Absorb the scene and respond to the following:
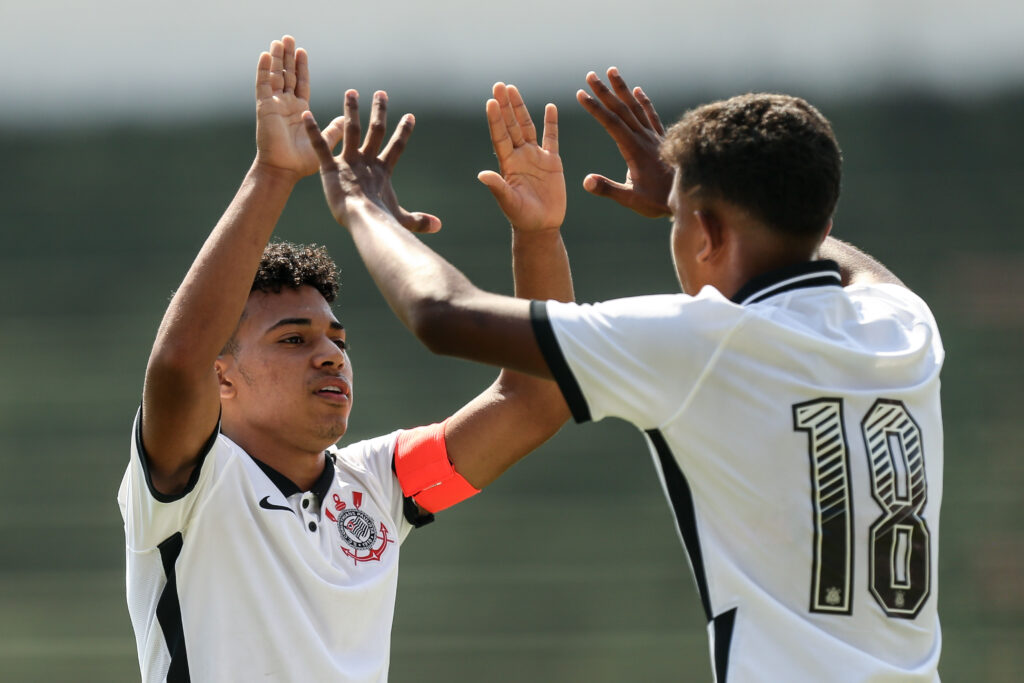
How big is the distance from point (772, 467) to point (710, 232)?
1.54 feet

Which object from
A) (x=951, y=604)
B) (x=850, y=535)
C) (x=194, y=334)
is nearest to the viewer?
(x=850, y=535)

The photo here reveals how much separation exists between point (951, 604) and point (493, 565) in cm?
266

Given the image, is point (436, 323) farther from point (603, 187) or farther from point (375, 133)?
point (603, 187)

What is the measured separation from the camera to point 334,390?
333cm

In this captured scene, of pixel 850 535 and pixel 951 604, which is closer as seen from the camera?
pixel 850 535

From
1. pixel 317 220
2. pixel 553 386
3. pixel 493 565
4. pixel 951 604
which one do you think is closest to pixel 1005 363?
pixel 951 604

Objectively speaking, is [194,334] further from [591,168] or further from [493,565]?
[591,168]

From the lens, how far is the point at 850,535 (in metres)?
2.19

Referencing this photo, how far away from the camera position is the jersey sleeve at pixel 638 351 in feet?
7.12

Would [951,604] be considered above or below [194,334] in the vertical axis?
below

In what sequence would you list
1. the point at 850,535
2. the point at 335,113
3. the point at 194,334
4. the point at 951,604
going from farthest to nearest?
the point at 335,113 → the point at 951,604 → the point at 194,334 → the point at 850,535

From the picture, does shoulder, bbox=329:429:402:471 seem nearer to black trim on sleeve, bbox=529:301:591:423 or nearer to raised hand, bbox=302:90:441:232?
raised hand, bbox=302:90:441:232

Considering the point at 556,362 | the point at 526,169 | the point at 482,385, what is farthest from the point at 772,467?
the point at 482,385

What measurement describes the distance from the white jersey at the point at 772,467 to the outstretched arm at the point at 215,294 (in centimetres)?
85
